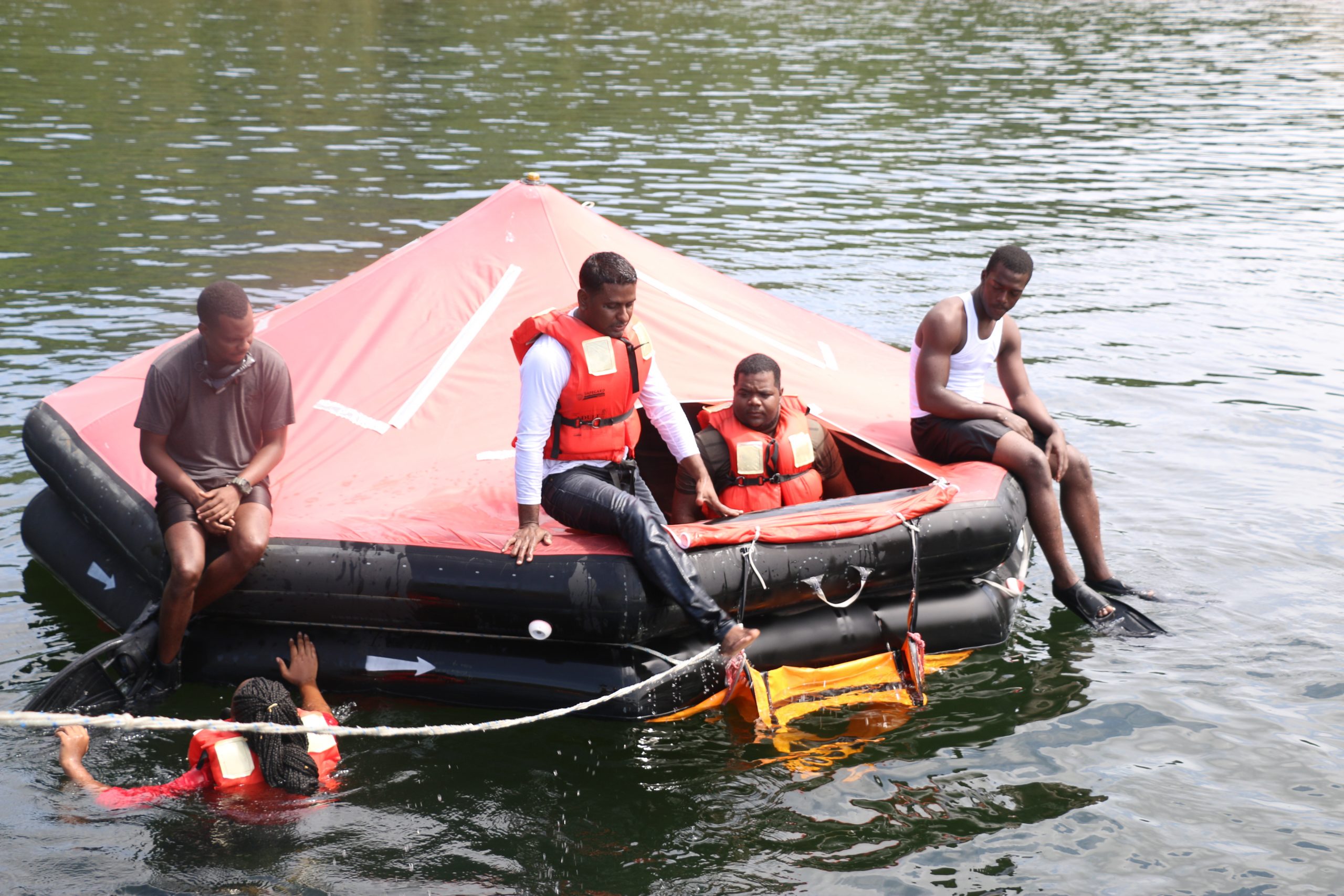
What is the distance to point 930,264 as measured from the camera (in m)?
12.9

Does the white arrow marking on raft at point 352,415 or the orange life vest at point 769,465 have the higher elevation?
the white arrow marking on raft at point 352,415

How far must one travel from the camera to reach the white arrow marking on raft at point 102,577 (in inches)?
228

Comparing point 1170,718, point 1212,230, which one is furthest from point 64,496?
point 1212,230

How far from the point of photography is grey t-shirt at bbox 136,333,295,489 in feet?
16.8

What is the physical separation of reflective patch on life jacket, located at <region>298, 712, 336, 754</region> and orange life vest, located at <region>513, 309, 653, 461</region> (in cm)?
150

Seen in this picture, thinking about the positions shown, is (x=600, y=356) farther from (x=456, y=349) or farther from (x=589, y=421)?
(x=456, y=349)

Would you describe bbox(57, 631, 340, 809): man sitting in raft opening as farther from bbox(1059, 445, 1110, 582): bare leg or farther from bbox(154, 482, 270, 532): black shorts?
bbox(1059, 445, 1110, 582): bare leg

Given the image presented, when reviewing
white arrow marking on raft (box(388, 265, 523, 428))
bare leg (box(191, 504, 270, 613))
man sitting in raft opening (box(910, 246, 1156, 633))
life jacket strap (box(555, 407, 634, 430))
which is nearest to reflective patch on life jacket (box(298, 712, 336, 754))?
bare leg (box(191, 504, 270, 613))

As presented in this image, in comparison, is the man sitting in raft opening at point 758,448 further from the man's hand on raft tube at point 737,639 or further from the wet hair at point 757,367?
the man's hand on raft tube at point 737,639

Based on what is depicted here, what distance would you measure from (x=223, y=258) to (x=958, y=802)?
31.4 ft

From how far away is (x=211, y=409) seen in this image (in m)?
5.26

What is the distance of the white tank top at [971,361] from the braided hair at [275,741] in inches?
139

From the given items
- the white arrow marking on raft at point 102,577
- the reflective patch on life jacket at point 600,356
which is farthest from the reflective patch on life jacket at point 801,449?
the white arrow marking on raft at point 102,577

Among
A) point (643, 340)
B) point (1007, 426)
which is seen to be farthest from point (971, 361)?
point (643, 340)
